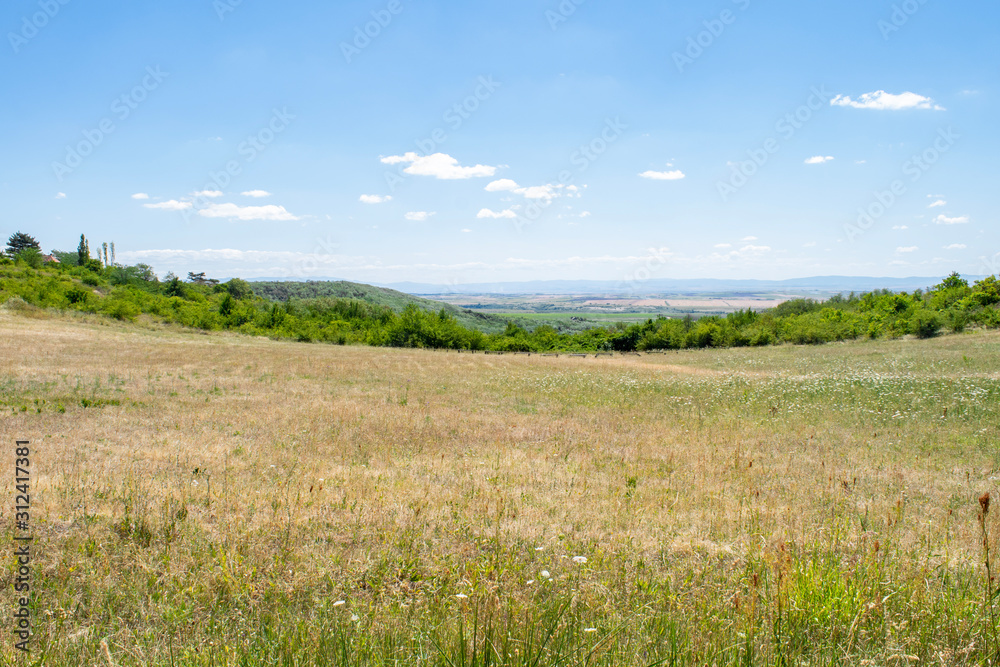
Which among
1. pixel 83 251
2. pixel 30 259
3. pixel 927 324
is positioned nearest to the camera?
pixel 927 324

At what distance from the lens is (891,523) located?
274 inches

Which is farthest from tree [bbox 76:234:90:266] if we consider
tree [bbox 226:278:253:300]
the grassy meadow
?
the grassy meadow

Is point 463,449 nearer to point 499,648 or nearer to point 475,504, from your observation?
point 475,504

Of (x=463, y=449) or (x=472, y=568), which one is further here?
(x=463, y=449)

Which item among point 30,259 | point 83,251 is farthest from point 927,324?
point 83,251

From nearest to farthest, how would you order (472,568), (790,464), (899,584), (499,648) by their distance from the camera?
(499,648), (899,584), (472,568), (790,464)

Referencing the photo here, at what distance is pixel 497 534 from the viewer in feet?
18.6

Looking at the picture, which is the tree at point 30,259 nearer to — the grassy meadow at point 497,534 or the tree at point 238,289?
the tree at point 238,289

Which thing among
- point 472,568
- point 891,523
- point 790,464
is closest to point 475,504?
point 472,568

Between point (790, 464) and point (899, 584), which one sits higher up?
point (899, 584)

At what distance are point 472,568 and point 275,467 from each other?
5747 mm

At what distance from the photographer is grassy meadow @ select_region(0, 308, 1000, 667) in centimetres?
378

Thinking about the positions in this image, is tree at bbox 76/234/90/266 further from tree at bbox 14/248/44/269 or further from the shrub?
the shrub

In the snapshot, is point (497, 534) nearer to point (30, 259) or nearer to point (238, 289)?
point (30, 259)
